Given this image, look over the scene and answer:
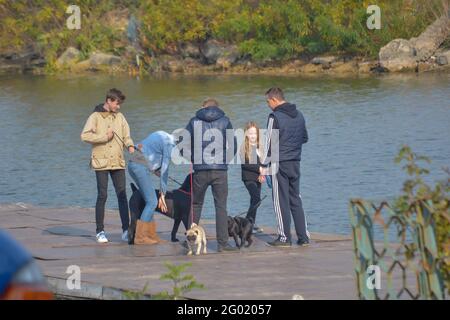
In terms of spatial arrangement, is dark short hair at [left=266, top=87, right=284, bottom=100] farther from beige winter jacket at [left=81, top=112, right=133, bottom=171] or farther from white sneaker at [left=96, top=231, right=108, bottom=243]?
white sneaker at [left=96, top=231, right=108, bottom=243]

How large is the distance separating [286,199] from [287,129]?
2.41 feet

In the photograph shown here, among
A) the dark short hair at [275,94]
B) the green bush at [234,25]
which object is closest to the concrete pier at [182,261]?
the dark short hair at [275,94]

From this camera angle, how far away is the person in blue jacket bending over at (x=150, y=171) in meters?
12.5

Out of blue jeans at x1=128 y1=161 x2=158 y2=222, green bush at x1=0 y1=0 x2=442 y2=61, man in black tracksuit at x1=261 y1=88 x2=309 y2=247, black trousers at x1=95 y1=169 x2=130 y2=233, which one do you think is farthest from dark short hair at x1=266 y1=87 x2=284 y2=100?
green bush at x1=0 y1=0 x2=442 y2=61

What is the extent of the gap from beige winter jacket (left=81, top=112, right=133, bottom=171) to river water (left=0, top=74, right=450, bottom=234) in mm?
5162

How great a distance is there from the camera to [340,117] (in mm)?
34406

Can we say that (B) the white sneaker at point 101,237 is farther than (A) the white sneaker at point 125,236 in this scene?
No

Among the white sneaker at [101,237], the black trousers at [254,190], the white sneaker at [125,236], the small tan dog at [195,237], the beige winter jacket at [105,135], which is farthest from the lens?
the black trousers at [254,190]

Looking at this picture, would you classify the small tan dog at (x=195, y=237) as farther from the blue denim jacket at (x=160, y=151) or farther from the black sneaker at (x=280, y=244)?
the black sneaker at (x=280, y=244)

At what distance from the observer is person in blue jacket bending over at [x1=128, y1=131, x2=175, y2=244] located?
1255cm

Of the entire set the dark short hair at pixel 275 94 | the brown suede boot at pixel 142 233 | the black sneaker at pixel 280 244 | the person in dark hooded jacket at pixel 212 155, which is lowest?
the black sneaker at pixel 280 244

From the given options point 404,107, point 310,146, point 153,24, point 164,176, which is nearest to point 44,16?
point 153,24

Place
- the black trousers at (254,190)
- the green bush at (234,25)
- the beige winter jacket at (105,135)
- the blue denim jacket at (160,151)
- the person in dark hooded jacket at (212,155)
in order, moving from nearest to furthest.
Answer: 1. the person in dark hooded jacket at (212,155)
2. the blue denim jacket at (160,151)
3. the beige winter jacket at (105,135)
4. the black trousers at (254,190)
5. the green bush at (234,25)

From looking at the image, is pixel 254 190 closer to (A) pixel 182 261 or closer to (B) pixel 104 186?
(B) pixel 104 186
